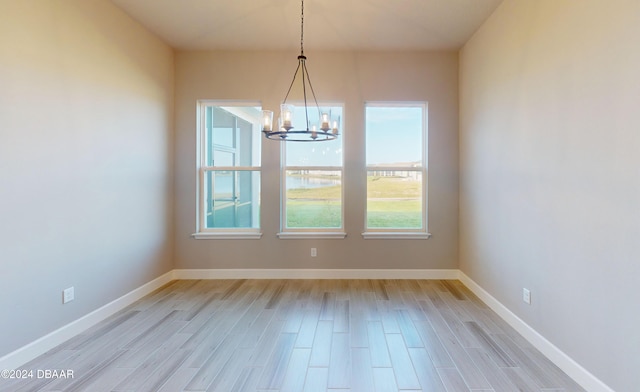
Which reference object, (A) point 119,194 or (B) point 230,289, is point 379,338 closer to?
(B) point 230,289

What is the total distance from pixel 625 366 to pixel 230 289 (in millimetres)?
3406

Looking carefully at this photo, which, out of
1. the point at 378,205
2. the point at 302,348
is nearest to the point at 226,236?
the point at 302,348

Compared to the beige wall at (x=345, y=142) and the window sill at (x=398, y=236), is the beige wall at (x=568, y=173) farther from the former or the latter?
the window sill at (x=398, y=236)

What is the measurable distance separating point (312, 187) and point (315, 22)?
1999mm

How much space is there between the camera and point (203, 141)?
3.82 metres

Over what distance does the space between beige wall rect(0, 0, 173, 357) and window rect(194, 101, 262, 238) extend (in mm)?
586

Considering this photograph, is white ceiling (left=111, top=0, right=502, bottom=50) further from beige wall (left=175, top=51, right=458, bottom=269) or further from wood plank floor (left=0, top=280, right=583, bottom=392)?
wood plank floor (left=0, top=280, right=583, bottom=392)

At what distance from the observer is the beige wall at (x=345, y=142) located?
3.66 metres

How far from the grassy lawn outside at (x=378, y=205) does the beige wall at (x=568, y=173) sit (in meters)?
0.97

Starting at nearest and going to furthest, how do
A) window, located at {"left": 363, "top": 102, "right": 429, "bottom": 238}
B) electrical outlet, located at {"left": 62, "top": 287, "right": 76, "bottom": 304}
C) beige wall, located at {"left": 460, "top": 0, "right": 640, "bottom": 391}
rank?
1. beige wall, located at {"left": 460, "top": 0, "right": 640, "bottom": 391}
2. electrical outlet, located at {"left": 62, "top": 287, "right": 76, "bottom": 304}
3. window, located at {"left": 363, "top": 102, "right": 429, "bottom": 238}

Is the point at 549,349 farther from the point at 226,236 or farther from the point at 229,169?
the point at 229,169

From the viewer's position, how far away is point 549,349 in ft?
6.73

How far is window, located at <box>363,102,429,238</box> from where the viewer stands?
379cm

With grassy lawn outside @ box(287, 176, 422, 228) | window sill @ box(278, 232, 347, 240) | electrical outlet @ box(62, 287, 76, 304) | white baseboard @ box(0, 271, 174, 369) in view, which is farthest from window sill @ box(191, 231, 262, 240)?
electrical outlet @ box(62, 287, 76, 304)
